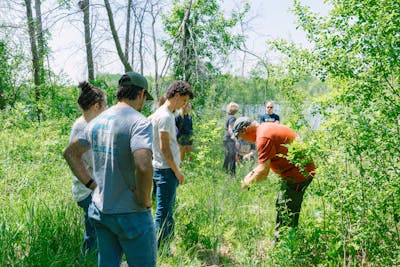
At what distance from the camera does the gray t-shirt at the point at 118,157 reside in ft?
6.03

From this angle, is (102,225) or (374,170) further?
(374,170)

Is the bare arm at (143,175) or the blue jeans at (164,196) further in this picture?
the blue jeans at (164,196)

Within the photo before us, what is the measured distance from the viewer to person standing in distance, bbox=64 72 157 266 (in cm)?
183

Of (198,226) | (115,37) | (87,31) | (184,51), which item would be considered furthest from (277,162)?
(87,31)

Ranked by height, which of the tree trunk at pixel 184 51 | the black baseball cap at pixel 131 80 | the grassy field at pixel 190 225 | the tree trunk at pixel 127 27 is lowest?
the grassy field at pixel 190 225

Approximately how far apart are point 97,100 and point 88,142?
31.2 inches

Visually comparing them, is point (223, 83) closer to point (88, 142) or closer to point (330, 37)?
point (330, 37)

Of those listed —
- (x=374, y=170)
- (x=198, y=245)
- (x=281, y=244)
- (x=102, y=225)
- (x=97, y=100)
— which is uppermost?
(x=97, y=100)

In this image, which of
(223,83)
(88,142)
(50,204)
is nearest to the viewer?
(88,142)

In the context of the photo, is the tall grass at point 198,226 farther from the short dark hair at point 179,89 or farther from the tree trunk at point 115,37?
the tree trunk at point 115,37

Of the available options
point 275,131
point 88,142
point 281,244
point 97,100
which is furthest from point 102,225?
point 275,131

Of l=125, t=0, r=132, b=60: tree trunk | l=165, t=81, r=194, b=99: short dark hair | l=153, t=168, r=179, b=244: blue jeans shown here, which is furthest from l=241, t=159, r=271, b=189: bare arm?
l=125, t=0, r=132, b=60: tree trunk

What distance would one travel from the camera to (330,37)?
9.23 ft

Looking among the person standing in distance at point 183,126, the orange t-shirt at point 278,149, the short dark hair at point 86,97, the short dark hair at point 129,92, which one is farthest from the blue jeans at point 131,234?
the person standing in distance at point 183,126
